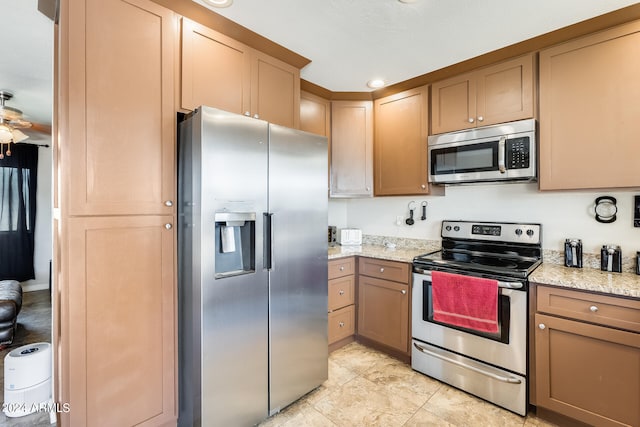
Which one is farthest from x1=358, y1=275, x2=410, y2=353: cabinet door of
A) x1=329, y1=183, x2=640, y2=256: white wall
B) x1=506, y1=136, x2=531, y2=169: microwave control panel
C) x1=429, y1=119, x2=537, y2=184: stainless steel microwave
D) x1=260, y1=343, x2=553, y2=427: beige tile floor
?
x1=506, y1=136, x2=531, y2=169: microwave control panel

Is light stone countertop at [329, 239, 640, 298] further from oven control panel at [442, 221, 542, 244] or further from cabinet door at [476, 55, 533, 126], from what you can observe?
cabinet door at [476, 55, 533, 126]

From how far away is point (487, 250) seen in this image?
2.57 metres

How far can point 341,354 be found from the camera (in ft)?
8.97

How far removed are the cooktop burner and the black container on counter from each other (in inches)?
14.1

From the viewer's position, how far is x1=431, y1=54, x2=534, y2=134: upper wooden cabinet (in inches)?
84.6

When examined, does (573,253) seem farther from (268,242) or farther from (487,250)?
(268,242)

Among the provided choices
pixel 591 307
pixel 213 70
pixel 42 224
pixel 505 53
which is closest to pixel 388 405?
pixel 591 307

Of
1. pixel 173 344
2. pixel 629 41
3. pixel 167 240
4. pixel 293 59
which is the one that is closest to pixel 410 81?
pixel 293 59

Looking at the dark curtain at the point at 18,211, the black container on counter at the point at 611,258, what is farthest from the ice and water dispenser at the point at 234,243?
the dark curtain at the point at 18,211

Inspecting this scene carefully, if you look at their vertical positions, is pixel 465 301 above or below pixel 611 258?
below

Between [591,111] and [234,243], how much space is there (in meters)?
2.42

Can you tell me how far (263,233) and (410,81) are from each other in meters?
2.02

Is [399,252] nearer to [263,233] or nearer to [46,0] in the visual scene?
[263,233]

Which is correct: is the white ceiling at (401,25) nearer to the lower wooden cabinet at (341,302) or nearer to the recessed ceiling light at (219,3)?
the recessed ceiling light at (219,3)
